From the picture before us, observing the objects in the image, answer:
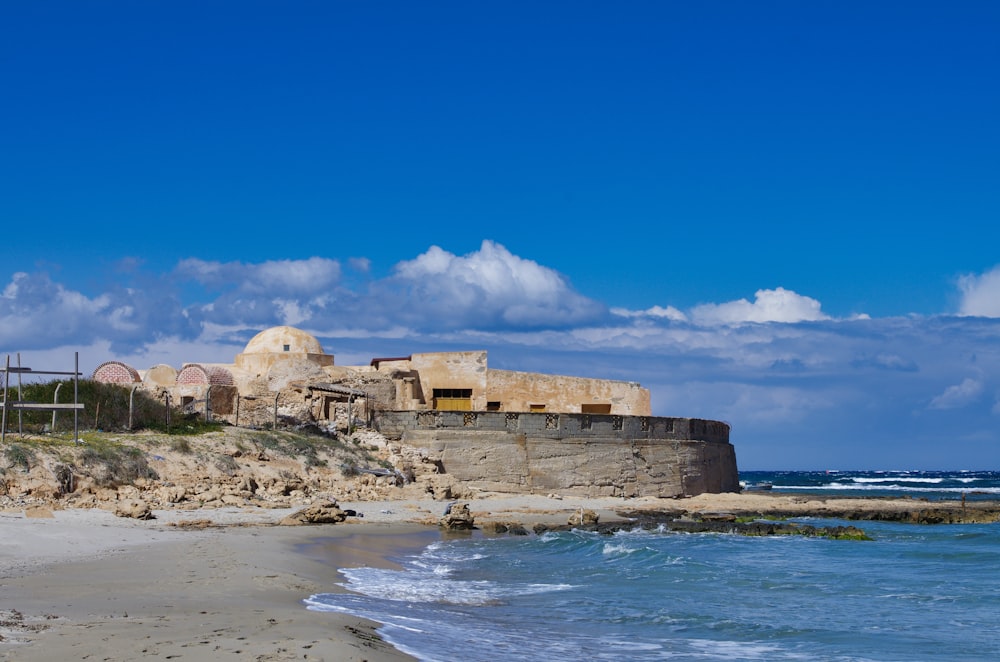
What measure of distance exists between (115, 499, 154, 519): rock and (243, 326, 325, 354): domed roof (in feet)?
57.6

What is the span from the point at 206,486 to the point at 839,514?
1921 centimetres

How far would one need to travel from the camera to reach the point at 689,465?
1215 inches

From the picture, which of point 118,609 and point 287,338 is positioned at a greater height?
point 287,338

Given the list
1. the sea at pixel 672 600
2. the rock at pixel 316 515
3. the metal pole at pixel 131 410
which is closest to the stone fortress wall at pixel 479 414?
the metal pole at pixel 131 410

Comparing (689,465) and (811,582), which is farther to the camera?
(689,465)

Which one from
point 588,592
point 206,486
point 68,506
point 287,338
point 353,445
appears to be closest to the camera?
point 588,592

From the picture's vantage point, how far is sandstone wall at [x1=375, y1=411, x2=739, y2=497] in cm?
2773

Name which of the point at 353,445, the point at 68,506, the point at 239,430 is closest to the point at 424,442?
the point at 353,445

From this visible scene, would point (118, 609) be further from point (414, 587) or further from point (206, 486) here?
point (206, 486)

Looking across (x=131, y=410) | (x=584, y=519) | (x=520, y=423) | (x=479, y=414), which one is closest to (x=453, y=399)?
(x=479, y=414)

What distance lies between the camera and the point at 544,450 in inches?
1107

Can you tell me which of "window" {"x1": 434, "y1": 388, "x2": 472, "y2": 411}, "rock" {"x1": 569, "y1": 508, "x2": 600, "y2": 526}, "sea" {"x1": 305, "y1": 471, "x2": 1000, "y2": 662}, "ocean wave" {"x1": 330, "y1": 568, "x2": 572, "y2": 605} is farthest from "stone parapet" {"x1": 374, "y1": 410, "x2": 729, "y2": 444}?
"ocean wave" {"x1": 330, "y1": 568, "x2": 572, "y2": 605}

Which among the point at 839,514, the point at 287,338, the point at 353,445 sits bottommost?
the point at 839,514

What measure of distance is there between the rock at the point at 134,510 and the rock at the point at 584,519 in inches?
358
